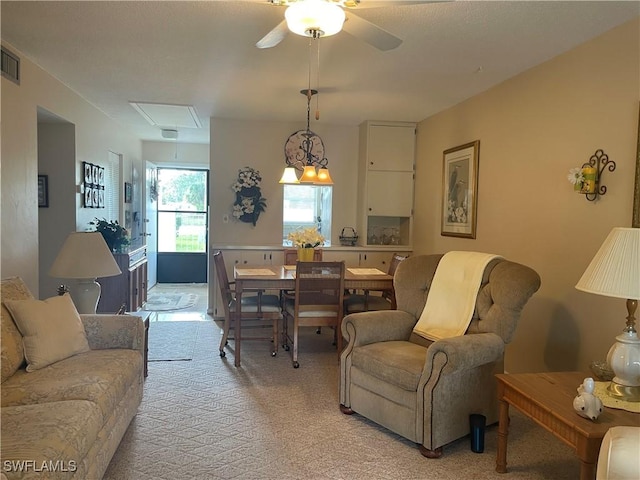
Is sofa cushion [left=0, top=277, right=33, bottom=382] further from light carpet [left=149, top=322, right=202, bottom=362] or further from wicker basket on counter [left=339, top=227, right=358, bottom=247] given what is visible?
wicker basket on counter [left=339, top=227, right=358, bottom=247]

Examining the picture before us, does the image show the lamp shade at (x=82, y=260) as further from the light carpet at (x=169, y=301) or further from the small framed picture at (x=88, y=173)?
the light carpet at (x=169, y=301)

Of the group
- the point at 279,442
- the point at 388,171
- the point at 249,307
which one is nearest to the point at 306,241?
the point at 249,307

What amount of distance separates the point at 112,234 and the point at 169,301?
1893 millimetres

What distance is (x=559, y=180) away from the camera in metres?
3.17

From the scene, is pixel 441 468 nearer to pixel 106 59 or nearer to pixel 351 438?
pixel 351 438

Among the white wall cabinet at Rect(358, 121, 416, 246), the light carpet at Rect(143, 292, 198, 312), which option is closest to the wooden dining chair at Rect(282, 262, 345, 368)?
the white wall cabinet at Rect(358, 121, 416, 246)

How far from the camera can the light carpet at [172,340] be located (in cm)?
409

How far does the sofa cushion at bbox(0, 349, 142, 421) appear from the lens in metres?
2.08

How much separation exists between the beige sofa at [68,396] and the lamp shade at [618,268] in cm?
224

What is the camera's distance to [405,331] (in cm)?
321

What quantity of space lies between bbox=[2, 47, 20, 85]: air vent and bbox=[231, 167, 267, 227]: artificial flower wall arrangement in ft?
8.71

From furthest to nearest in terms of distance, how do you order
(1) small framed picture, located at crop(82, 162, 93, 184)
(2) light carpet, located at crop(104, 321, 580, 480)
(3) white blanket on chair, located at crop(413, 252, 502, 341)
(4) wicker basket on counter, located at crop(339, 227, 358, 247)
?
(4) wicker basket on counter, located at crop(339, 227, 358, 247), (1) small framed picture, located at crop(82, 162, 93, 184), (3) white blanket on chair, located at crop(413, 252, 502, 341), (2) light carpet, located at crop(104, 321, 580, 480)

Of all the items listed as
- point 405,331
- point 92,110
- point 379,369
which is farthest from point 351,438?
point 92,110

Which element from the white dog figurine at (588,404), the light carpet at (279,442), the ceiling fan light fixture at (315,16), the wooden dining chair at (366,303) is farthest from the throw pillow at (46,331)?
the white dog figurine at (588,404)
